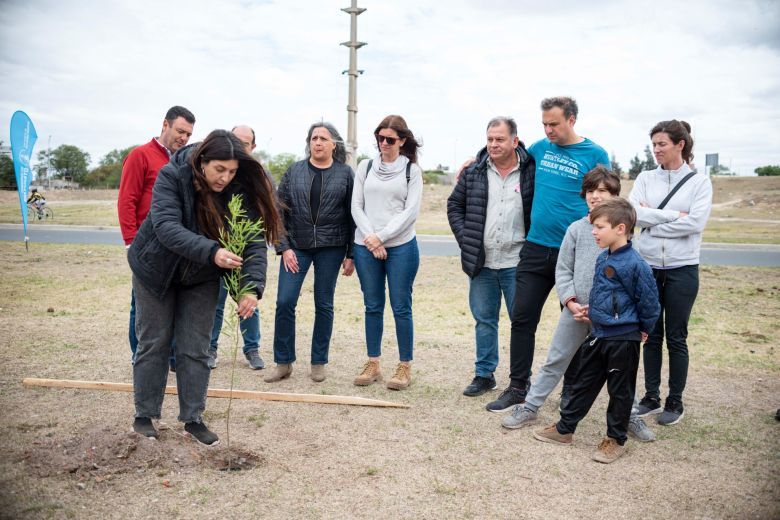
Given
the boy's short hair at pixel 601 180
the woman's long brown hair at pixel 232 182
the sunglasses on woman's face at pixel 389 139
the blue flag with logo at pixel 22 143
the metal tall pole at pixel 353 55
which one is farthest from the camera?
the metal tall pole at pixel 353 55

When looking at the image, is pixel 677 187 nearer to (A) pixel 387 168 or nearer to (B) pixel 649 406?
(B) pixel 649 406

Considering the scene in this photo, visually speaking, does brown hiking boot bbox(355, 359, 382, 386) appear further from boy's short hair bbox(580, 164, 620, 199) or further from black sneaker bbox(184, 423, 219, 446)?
boy's short hair bbox(580, 164, 620, 199)

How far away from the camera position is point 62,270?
1176 cm

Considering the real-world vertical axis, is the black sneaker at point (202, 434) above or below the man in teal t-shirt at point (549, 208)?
below

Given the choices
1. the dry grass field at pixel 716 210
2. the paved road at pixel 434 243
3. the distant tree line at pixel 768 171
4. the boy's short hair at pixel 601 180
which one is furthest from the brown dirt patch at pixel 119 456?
the distant tree line at pixel 768 171

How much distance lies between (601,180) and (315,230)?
2398mm

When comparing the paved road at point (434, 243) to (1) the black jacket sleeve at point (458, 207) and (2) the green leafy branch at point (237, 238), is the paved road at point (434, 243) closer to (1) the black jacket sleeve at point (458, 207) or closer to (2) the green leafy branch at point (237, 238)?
(1) the black jacket sleeve at point (458, 207)

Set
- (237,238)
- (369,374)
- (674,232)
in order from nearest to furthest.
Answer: (237,238), (674,232), (369,374)

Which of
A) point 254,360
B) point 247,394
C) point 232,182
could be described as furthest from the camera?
point 254,360

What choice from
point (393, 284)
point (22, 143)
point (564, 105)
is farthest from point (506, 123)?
point (22, 143)

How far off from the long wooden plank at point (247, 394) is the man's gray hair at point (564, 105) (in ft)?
8.56

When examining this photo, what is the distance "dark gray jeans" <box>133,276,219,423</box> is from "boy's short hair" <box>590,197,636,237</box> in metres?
2.58

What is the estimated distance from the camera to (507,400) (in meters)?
5.03

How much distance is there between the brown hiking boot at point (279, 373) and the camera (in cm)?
562
